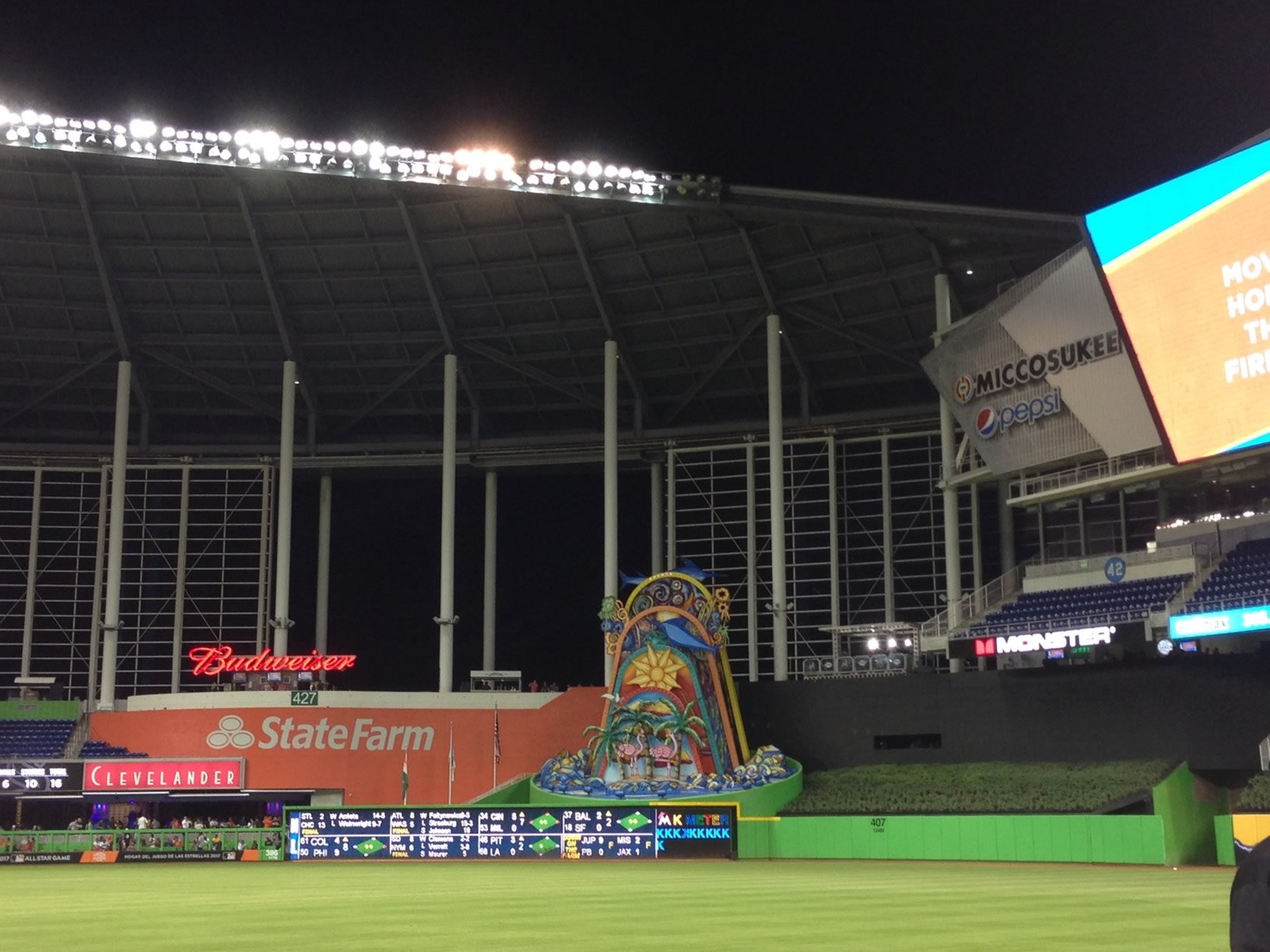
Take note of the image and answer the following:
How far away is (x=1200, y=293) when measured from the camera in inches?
1544

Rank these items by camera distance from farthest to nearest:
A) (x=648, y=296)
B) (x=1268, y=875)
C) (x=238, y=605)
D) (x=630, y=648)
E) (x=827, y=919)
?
(x=238, y=605) → (x=648, y=296) → (x=630, y=648) → (x=827, y=919) → (x=1268, y=875)

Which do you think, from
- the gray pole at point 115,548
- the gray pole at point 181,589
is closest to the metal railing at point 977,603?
the gray pole at point 181,589

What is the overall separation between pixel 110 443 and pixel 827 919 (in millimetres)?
55245

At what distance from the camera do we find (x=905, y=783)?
49188 millimetres

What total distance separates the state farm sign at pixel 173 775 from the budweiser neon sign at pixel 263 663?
3.80 meters

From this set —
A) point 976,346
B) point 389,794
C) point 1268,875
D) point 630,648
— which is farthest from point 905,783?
point 1268,875

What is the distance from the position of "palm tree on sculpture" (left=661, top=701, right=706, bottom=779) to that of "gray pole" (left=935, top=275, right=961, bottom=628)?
1025 cm

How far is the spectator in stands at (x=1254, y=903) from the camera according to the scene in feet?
17.9

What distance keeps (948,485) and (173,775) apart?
3271cm

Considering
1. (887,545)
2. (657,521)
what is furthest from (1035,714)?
(657,521)

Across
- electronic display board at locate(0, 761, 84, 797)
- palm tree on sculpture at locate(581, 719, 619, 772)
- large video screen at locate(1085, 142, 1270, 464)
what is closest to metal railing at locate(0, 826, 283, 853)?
electronic display board at locate(0, 761, 84, 797)

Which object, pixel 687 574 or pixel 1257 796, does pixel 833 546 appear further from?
pixel 1257 796

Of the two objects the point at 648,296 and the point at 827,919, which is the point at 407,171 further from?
the point at 827,919

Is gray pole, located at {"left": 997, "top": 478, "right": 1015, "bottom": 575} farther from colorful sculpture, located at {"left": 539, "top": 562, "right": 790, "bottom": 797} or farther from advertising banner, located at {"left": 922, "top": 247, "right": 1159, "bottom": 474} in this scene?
colorful sculpture, located at {"left": 539, "top": 562, "right": 790, "bottom": 797}
